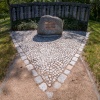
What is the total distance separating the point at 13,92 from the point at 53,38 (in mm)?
4146

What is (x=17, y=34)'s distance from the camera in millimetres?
8883

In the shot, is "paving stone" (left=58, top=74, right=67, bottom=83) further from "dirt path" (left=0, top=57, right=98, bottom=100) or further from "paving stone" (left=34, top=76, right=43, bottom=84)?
"paving stone" (left=34, top=76, right=43, bottom=84)

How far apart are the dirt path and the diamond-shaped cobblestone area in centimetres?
44

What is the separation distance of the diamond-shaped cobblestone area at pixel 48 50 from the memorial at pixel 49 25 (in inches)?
14.0

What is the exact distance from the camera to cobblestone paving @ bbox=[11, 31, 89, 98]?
17.4 ft

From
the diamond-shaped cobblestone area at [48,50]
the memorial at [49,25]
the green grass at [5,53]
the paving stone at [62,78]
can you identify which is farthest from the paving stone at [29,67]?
the memorial at [49,25]

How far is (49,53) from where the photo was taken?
21.8ft

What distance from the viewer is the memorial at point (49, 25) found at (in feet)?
26.9

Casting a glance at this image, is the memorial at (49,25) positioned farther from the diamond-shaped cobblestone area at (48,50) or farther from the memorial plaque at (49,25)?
the diamond-shaped cobblestone area at (48,50)

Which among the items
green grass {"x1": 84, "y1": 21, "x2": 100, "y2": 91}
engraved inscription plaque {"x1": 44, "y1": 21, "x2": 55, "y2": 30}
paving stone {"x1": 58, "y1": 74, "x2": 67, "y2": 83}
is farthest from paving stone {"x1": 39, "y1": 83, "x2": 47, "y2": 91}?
engraved inscription plaque {"x1": 44, "y1": 21, "x2": 55, "y2": 30}

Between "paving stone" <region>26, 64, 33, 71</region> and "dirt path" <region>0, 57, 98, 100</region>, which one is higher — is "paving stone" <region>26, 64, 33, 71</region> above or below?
above

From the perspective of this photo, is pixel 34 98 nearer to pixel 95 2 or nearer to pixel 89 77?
pixel 89 77

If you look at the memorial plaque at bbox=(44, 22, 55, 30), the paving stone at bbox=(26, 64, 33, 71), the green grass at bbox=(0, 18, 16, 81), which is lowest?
the paving stone at bbox=(26, 64, 33, 71)

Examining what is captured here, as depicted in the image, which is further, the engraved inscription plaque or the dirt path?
the engraved inscription plaque
